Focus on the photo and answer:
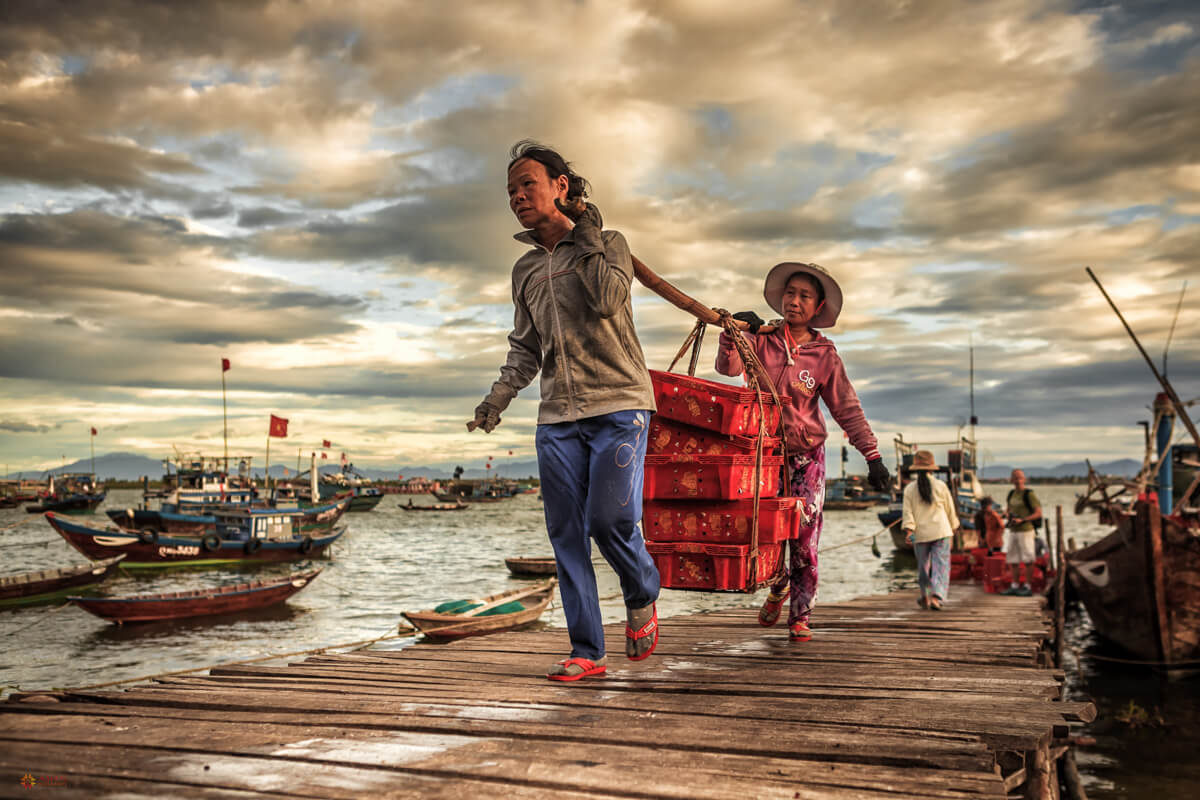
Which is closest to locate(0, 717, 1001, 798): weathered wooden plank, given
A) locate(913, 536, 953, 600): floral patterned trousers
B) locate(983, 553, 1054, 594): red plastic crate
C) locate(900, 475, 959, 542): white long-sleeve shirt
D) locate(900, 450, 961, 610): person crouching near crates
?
locate(900, 450, 961, 610): person crouching near crates

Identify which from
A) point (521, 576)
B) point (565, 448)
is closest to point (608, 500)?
point (565, 448)

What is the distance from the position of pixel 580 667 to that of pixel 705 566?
92cm

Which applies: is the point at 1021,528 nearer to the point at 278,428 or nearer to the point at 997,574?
the point at 997,574

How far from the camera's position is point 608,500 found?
12.4 feet

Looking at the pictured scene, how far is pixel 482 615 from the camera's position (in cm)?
1720

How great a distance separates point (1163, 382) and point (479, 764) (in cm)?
1733

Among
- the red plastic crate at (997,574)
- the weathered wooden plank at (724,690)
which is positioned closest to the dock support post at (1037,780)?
the weathered wooden plank at (724,690)

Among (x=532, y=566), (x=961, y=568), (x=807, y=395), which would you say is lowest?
(x=532, y=566)

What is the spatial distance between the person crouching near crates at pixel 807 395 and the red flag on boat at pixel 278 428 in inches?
1698

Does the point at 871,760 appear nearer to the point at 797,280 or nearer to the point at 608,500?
the point at 608,500

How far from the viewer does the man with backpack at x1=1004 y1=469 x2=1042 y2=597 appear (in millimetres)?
16828

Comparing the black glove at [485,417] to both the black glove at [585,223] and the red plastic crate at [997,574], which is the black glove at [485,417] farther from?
the red plastic crate at [997,574]

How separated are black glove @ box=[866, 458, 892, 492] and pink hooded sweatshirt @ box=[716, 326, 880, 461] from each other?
51 millimetres

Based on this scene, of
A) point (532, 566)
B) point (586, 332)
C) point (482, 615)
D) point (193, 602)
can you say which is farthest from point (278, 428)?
point (586, 332)
